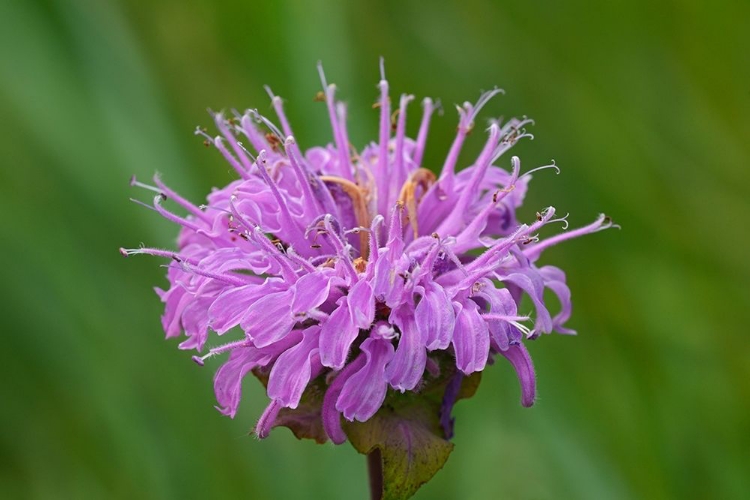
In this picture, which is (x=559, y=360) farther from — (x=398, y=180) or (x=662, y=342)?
(x=398, y=180)

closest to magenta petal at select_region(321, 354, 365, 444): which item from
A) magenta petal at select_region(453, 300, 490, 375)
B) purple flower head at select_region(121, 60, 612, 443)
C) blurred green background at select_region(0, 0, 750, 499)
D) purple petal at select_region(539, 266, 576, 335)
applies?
purple flower head at select_region(121, 60, 612, 443)

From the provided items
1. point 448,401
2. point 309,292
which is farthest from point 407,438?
point 309,292

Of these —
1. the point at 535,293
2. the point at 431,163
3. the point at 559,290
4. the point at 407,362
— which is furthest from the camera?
the point at 431,163

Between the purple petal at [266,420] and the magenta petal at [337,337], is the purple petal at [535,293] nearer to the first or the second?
the magenta petal at [337,337]

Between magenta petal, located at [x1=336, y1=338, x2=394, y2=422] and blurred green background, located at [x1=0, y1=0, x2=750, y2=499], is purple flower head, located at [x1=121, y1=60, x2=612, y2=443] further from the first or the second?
Result: blurred green background, located at [x1=0, y1=0, x2=750, y2=499]

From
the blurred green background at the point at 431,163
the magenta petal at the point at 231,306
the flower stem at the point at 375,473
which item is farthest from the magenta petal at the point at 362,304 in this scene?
the blurred green background at the point at 431,163

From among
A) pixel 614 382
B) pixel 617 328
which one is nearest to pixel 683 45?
pixel 617 328

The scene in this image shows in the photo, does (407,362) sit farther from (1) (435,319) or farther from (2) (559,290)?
(2) (559,290)
